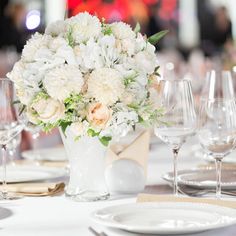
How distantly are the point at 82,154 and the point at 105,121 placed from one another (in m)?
0.14

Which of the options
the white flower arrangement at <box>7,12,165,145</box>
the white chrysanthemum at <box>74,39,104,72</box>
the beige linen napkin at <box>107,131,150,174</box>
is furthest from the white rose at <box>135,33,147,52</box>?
the beige linen napkin at <box>107,131,150,174</box>

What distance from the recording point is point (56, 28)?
166 cm

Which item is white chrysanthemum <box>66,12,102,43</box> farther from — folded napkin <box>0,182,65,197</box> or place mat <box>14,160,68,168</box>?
place mat <box>14,160,68,168</box>

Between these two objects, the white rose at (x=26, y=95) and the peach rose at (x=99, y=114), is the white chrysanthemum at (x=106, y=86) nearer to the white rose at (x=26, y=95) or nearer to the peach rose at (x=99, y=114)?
the peach rose at (x=99, y=114)

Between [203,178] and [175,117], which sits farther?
[203,178]

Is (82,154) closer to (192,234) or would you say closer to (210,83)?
(192,234)

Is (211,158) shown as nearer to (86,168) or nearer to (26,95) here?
(86,168)

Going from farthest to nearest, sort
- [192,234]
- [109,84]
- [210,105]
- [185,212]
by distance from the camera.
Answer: [210,105]
[109,84]
[185,212]
[192,234]

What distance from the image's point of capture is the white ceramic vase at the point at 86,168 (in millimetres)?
1669

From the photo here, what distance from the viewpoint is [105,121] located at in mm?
1573

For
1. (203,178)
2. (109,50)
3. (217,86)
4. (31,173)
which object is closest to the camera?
(109,50)

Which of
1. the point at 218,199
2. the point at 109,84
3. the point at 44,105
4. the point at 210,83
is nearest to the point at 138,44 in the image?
the point at 109,84

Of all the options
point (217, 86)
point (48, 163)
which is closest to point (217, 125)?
point (48, 163)

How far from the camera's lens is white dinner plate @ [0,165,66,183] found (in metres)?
1.87
